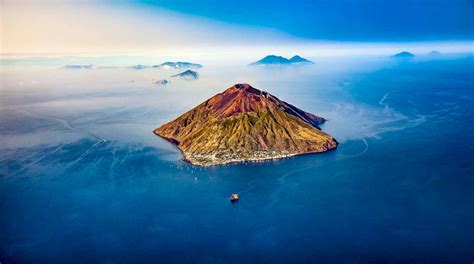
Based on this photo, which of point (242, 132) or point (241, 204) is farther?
point (242, 132)

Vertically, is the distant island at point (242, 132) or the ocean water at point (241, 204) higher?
the distant island at point (242, 132)

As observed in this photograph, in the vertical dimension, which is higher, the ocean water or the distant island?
the distant island

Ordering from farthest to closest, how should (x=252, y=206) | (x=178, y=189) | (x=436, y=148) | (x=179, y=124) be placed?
(x=179, y=124)
(x=436, y=148)
(x=178, y=189)
(x=252, y=206)

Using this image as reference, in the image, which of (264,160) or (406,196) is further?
(264,160)

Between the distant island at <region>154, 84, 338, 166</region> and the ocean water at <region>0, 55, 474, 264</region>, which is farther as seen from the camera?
the distant island at <region>154, 84, 338, 166</region>

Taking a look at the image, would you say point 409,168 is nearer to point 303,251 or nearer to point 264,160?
point 264,160

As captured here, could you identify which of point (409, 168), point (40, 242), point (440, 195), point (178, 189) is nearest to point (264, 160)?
point (178, 189)

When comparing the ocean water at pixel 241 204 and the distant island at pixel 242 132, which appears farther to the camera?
the distant island at pixel 242 132

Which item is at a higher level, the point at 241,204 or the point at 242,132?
the point at 242,132
